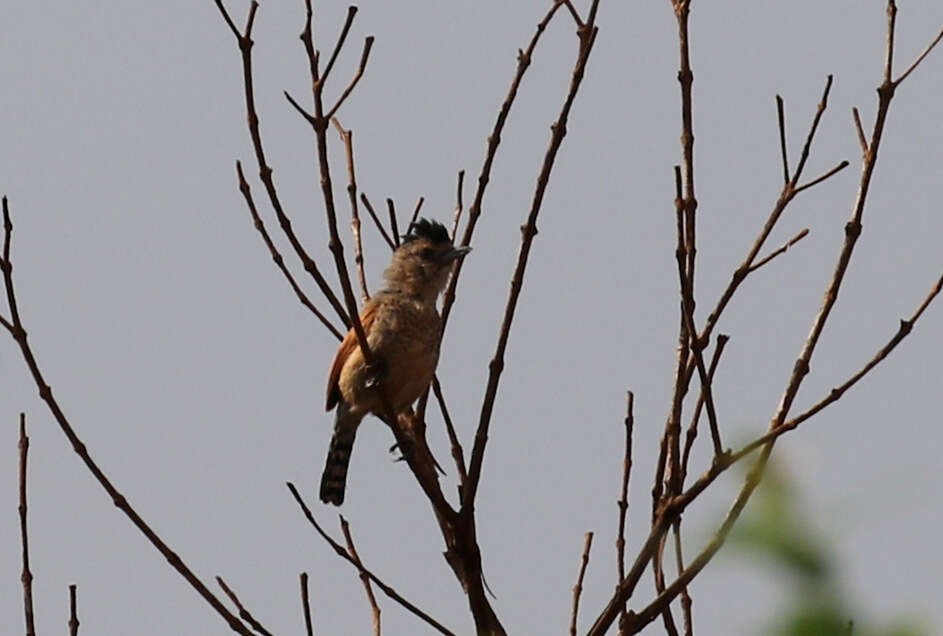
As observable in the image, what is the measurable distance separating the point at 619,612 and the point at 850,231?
1.29 meters

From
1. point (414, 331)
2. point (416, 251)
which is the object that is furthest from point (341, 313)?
point (416, 251)

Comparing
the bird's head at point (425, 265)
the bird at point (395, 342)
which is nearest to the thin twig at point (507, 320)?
the bird at point (395, 342)

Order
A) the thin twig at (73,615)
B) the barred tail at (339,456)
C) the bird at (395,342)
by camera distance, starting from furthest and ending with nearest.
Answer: the barred tail at (339,456) → the bird at (395,342) → the thin twig at (73,615)

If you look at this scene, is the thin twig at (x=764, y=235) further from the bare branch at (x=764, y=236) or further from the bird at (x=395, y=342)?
the bird at (x=395, y=342)

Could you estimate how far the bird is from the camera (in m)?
6.86

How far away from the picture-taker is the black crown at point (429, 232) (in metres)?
7.72

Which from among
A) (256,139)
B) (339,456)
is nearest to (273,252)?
(256,139)

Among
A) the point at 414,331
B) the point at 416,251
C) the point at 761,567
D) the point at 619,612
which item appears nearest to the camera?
the point at 761,567

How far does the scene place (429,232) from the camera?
772cm

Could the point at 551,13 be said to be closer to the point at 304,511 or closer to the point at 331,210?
the point at 331,210

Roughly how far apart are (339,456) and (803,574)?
6.43 m

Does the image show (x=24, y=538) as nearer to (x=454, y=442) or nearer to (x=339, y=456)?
(x=454, y=442)

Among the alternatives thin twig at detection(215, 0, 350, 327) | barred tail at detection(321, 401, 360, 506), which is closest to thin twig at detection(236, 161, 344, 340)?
thin twig at detection(215, 0, 350, 327)

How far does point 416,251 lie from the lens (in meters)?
7.69
